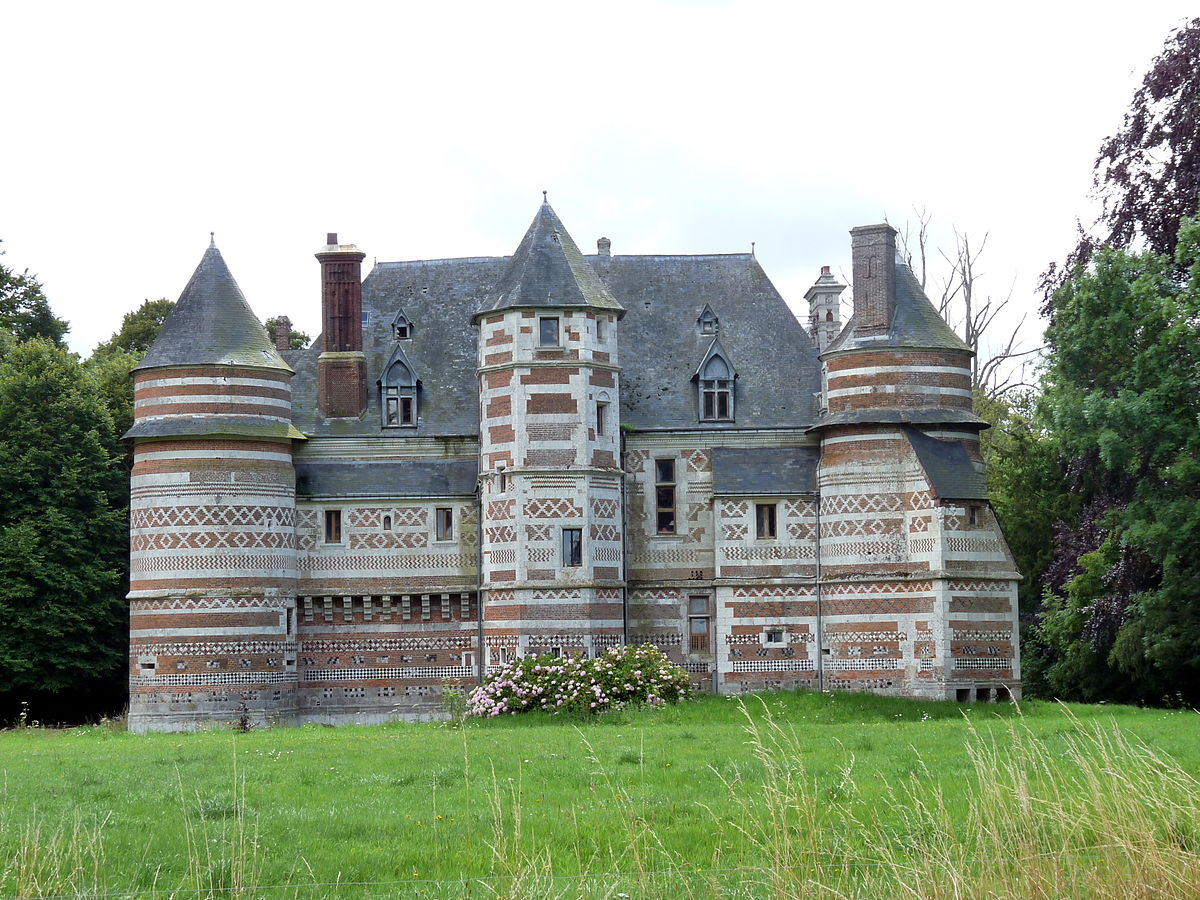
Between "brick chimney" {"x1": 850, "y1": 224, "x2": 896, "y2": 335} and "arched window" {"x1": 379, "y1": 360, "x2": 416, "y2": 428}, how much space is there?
35.5 feet

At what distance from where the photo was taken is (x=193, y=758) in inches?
979

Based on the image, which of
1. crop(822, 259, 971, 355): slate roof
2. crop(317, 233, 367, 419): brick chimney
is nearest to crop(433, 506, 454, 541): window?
crop(317, 233, 367, 419): brick chimney

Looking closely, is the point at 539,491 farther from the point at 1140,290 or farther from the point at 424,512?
the point at 1140,290

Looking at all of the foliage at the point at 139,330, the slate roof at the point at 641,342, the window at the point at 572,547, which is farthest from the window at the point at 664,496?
the foliage at the point at 139,330

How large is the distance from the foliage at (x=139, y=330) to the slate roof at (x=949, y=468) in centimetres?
3038

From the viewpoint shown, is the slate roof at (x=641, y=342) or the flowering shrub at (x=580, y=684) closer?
the flowering shrub at (x=580, y=684)

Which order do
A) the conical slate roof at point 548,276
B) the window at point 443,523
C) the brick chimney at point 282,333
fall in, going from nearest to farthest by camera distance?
the conical slate roof at point 548,276 < the window at point 443,523 < the brick chimney at point 282,333

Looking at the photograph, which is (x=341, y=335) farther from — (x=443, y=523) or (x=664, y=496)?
(x=664, y=496)

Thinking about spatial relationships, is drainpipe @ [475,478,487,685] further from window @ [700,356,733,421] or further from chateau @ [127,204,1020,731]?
window @ [700,356,733,421]

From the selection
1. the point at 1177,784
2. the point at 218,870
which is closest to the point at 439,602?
the point at 218,870

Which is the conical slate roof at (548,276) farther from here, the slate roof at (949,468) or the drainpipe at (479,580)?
the slate roof at (949,468)

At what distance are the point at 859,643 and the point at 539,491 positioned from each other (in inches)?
318

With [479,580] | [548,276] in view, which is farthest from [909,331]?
[479,580]

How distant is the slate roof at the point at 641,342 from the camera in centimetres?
4141
